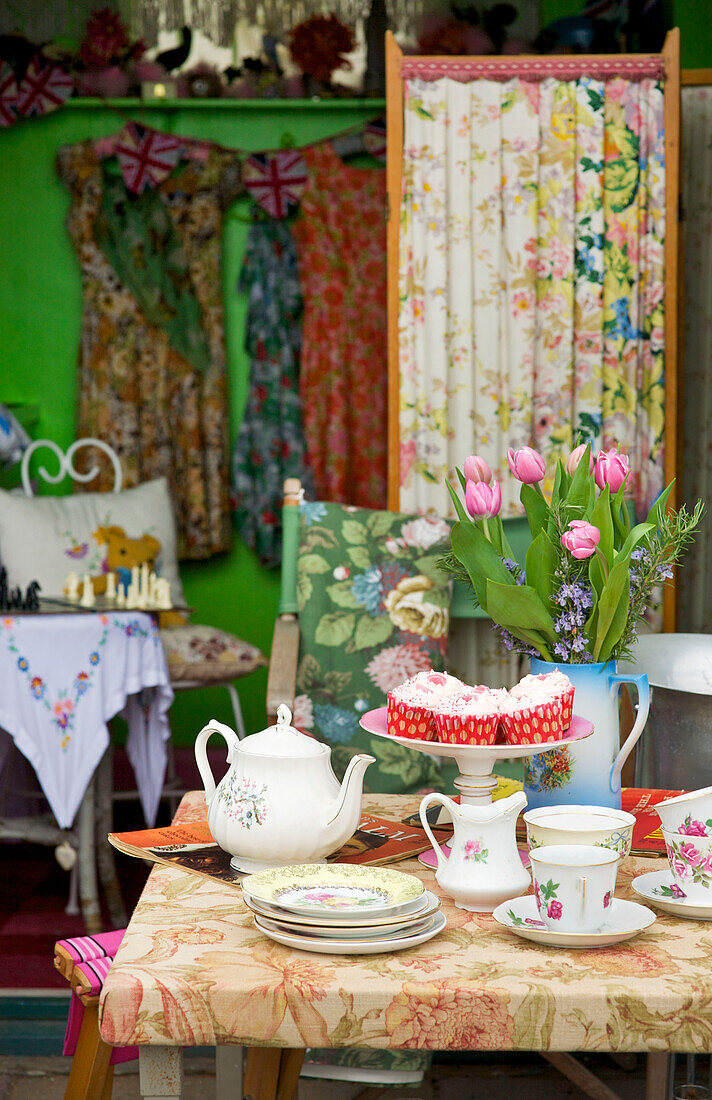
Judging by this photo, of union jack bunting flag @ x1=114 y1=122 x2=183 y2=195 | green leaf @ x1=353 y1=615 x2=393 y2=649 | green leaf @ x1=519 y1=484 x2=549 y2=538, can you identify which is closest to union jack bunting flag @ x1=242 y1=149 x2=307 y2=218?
union jack bunting flag @ x1=114 y1=122 x2=183 y2=195

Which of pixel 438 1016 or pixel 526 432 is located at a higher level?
pixel 526 432

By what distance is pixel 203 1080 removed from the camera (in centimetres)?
199

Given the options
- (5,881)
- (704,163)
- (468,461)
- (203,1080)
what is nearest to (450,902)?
(468,461)

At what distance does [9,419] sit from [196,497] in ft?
2.42

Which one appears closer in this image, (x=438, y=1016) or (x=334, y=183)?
(x=438, y=1016)

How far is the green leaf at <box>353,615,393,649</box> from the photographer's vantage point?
7.42ft

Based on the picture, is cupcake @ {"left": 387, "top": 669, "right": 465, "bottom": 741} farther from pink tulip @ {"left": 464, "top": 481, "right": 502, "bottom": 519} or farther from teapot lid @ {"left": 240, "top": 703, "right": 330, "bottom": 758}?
pink tulip @ {"left": 464, "top": 481, "right": 502, "bottom": 519}

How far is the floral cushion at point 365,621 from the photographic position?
2209 millimetres

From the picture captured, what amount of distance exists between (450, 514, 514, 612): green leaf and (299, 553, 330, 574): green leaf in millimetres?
996

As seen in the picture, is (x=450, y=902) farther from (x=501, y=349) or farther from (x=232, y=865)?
(x=501, y=349)

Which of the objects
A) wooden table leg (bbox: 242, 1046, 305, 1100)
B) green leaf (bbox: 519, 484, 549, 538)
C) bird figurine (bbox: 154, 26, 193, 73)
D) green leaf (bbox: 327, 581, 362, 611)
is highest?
bird figurine (bbox: 154, 26, 193, 73)

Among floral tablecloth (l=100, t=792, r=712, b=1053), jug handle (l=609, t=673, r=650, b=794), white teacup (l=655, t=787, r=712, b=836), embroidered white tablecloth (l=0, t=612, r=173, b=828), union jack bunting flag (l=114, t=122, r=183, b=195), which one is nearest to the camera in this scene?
floral tablecloth (l=100, t=792, r=712, b=1053)

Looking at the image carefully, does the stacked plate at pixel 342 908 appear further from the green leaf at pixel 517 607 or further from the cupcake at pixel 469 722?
the green leaf at pixel 517 607

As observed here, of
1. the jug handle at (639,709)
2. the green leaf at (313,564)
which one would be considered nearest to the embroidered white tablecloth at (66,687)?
the green leaf at (313,564)
